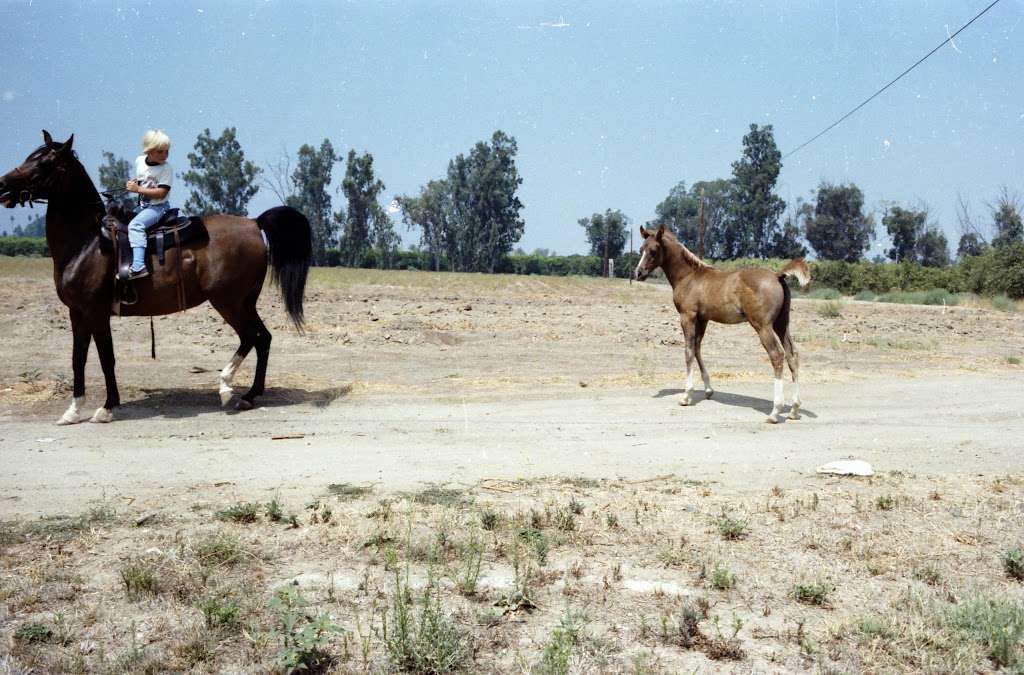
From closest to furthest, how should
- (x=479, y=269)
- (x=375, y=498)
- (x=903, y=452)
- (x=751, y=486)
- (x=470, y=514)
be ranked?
(x=470, y=514) < (x=375, y=498) < (x=751, y=486) < (x=903, y=452) < (x=479, y=269)

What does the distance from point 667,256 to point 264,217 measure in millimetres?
6051

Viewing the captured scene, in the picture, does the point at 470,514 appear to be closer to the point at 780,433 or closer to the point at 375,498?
the point at 375,498

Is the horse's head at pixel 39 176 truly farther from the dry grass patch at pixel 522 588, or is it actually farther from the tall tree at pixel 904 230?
the tall tree at pixel 904 230

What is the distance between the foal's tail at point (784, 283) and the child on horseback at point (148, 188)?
27.0 feet

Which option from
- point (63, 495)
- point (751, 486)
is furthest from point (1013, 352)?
point (63, 495)

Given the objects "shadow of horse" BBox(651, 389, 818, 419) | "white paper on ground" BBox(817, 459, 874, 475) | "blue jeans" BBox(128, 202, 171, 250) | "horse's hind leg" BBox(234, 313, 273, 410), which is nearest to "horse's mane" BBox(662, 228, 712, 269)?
"shadow of horse" BBox(651, 389, 818, 419)

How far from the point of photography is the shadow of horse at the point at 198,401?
1000cm

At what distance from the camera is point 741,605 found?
15.8ft

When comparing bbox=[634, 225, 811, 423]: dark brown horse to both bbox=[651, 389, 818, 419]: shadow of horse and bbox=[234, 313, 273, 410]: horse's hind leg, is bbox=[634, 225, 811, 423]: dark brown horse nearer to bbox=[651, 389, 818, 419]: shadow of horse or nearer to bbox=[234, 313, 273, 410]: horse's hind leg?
bbox=[651, 389, 818, 419]: shadow of horse

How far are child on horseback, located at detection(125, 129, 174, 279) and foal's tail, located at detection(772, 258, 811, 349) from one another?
823 centimetres

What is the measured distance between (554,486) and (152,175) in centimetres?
635

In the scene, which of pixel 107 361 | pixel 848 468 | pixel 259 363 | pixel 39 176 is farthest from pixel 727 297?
pixel 39 176

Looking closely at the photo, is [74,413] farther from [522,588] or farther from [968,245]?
[968,245]

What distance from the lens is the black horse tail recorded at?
419 inches
